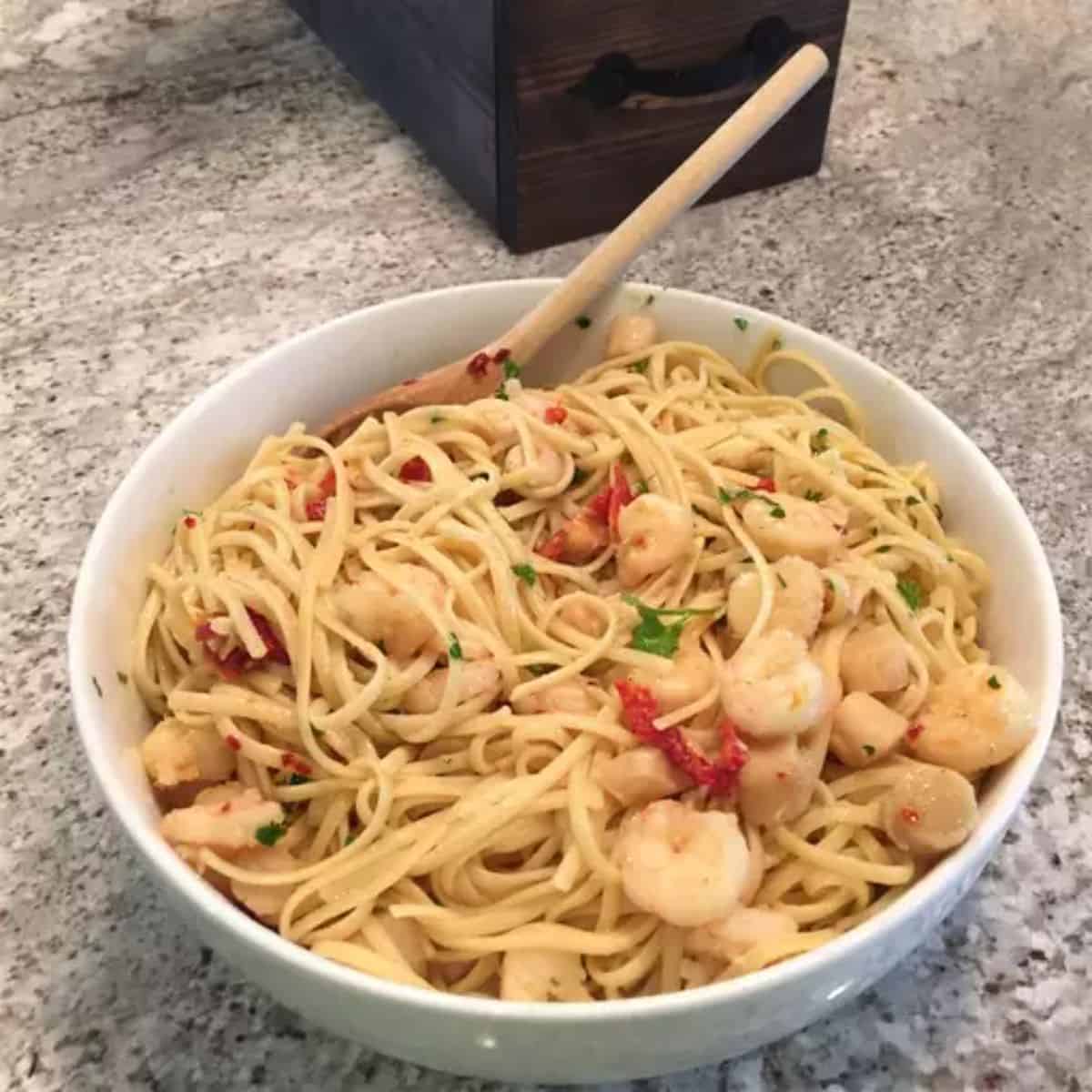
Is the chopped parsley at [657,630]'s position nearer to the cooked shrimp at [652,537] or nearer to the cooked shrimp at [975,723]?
the cooked shrimp at [652,537]

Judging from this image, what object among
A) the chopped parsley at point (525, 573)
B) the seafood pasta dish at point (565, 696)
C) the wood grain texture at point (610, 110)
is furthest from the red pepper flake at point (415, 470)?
the wood grain texture at point (610, 110)

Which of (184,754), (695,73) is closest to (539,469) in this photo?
(184,754)

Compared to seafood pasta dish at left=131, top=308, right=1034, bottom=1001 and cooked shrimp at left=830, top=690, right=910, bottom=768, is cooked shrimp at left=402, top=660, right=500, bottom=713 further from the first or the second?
cooked shrimp at left=830, top=690, right=910, bottom=768

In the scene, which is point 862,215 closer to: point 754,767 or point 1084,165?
point 1084,165

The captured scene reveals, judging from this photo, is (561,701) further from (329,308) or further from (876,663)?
(329,308)

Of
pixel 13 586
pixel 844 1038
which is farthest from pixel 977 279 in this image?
pixel 13 586
